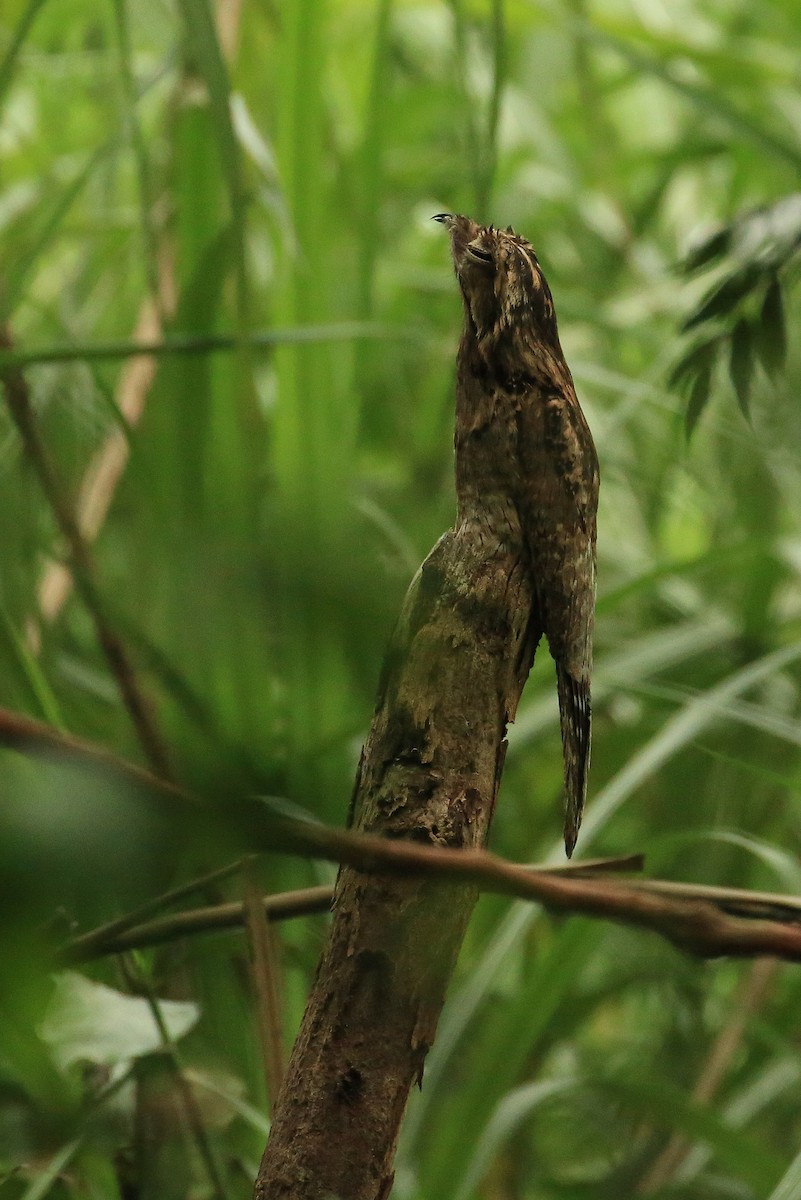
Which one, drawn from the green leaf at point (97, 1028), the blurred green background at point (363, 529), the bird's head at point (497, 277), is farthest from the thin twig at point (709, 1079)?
the bird's head at point (497, 277)

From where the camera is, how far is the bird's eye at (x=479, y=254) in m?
0.56

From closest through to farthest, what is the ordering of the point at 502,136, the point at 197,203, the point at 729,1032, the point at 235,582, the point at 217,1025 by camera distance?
the point at 235,582, the point at 217,1025, the point at 197,203, the point at 729,1032, the point at 502,136

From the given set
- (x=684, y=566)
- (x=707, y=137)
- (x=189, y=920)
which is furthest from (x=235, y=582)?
(x=707, y=137)

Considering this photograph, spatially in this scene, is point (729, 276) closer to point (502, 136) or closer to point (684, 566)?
point (684, 566)

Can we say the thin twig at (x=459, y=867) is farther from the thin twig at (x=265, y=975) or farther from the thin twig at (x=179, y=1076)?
the thin twig at (x=179, y=1076)

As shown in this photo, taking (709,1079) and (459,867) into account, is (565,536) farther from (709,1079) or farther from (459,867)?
(709,1079)

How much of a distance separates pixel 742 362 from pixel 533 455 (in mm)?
266

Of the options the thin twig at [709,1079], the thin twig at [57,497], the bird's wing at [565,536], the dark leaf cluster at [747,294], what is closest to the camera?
the bird's wing at [565,536]

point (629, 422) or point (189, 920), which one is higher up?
point (629, 422)

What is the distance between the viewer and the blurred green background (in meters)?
0.19

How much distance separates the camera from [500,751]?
526mm

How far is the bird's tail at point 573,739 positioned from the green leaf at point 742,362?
0.26 meters

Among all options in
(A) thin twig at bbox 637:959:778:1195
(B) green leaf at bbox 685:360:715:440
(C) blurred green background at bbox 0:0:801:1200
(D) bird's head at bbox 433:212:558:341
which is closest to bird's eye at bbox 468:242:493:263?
(D) bird's head at bbox 433:212:558:341

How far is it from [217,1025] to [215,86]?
0.69 meters
